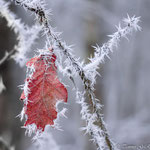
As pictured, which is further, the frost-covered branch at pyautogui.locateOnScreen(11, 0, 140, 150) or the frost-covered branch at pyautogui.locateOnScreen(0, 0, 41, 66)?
the frost-covered branch at pyautogui.locateOnScreen(0, 0, 41, 66)

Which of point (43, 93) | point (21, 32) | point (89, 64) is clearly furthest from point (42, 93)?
point (21, 32)

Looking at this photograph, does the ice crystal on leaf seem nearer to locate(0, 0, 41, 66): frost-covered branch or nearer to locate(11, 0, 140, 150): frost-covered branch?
locate(11, 0, 140, 150): frost-covered branch

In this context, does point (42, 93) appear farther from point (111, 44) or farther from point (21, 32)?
point (21, 32)

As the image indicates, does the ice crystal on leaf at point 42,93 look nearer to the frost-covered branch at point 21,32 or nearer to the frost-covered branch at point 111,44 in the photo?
the frost-covered branch at point 111,44

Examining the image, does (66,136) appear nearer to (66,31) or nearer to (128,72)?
(128,72)

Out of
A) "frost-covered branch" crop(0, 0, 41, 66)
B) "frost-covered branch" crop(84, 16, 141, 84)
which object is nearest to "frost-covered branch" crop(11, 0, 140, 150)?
"frost-covered branch" crop(84, 16, 141, 84)

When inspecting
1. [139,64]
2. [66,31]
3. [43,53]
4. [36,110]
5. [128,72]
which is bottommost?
[36,110]

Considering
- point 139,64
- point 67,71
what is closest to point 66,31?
point 139,64
